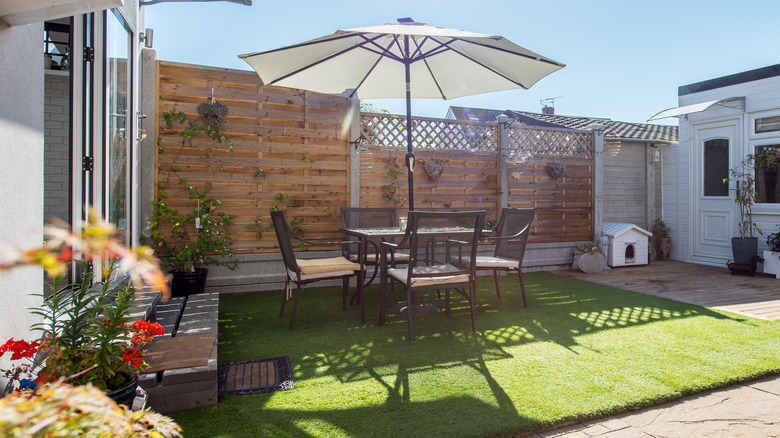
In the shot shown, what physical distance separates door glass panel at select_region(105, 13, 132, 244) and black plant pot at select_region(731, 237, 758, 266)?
750 centimetres

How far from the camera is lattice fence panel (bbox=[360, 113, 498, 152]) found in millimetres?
5496

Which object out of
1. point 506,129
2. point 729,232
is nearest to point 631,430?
point 506,129

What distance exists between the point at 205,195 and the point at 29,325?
3.00 metres

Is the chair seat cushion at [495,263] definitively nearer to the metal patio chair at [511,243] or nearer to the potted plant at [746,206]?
the metal patio chair at [511,243]

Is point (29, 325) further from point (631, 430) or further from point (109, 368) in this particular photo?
point (631, 430)

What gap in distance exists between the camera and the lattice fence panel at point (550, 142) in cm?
636

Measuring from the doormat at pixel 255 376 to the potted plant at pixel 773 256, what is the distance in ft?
21.4

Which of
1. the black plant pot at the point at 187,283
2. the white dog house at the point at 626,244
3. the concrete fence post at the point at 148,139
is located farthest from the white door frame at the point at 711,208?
the concrete fence post at the point at 148,139

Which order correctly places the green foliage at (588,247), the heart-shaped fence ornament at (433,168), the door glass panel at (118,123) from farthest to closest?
the green foliage at (588,247), the heart-shaped fence ornament at (433,168), the door glass panel at (118,123)

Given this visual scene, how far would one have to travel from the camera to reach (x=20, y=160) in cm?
171

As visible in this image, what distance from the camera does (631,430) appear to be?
6.37 ft

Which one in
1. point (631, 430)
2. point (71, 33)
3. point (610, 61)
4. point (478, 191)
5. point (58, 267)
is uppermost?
point (610, 61)

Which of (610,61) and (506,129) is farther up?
(610,61)

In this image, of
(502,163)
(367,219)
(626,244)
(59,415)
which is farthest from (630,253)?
(59,415)
